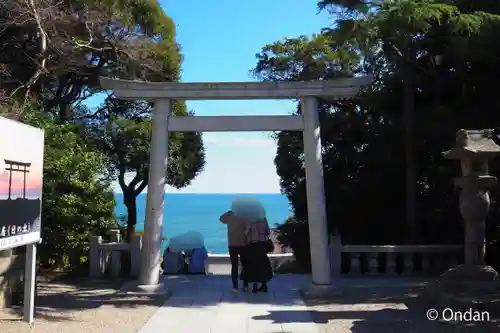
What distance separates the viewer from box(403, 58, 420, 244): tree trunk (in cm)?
1070

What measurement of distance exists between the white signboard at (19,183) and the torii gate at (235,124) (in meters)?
2.37

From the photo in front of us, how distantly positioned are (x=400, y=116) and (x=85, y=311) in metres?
7.67

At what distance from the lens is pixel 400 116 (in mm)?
11531

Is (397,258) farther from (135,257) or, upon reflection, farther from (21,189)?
(21,189)

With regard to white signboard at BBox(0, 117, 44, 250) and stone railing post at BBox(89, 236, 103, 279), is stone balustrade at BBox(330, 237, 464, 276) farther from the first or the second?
white signboard at BBox(0, 117, 44, 250)

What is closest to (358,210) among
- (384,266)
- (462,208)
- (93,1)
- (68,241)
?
(384,266)

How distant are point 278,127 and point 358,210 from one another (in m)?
4.02

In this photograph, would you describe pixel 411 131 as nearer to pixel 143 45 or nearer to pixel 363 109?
pixel 363 109

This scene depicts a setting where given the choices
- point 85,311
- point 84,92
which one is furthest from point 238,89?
point 84,92

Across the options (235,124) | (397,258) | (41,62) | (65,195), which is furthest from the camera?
(41,62)

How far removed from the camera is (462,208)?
7266mm

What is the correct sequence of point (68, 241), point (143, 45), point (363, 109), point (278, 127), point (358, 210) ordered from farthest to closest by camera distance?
point (143, 45), point (363, 109), point (358, 210), point (68, 241), point (278, 127)

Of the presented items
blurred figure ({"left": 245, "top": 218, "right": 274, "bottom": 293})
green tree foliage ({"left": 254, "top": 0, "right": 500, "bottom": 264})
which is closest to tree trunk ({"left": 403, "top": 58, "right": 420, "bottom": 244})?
green tree foliage ({"left": 254, "top": 0, "right": 500, "bottom": 264})

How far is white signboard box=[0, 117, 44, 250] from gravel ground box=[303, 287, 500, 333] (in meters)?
3.89
